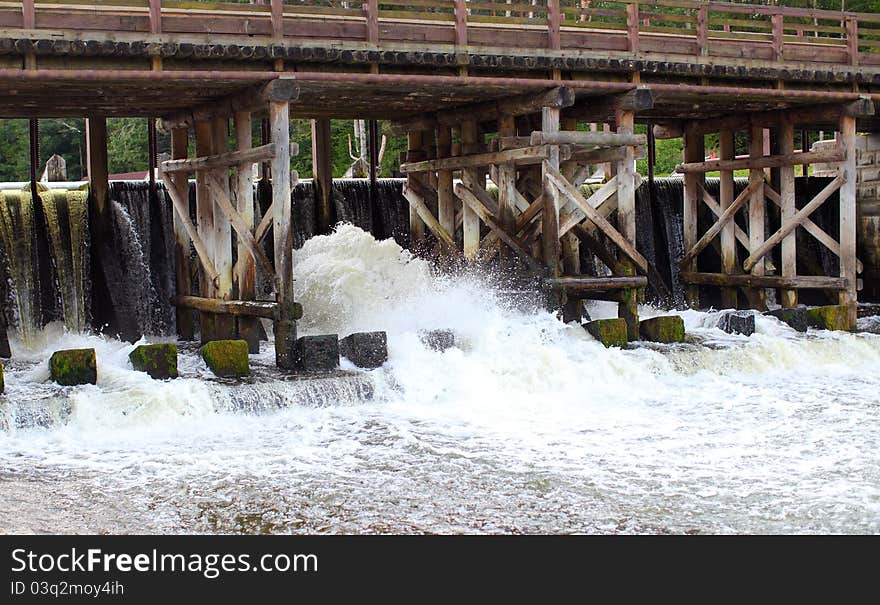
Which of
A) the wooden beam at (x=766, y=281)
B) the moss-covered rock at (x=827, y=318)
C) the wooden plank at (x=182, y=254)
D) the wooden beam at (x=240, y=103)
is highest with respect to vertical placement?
the wooden beam at (x=240, y=103)

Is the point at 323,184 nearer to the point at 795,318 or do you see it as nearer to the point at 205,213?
the point at 205,213

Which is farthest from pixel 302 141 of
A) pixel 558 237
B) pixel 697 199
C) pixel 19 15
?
pixel 19 15

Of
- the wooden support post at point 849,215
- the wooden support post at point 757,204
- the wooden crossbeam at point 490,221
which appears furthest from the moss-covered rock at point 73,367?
the wooden support post at point 849,215

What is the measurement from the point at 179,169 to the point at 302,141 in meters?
21.1

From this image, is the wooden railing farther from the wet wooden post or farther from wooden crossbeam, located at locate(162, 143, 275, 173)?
the wet wooden post

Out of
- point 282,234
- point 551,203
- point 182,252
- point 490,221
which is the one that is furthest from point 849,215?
point 182,252

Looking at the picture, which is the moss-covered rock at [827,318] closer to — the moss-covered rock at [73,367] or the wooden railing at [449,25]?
the wooden railing at [449,25]

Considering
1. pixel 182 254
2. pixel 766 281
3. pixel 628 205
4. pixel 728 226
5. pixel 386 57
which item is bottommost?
pixel 766 281

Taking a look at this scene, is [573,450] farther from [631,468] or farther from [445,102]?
[445,102]

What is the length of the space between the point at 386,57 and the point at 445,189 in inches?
156

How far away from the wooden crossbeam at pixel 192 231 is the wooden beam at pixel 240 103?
0.84m

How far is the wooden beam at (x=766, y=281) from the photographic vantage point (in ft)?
59.3

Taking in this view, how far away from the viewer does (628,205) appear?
16.4 meters

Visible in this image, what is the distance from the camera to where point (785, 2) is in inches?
1426
